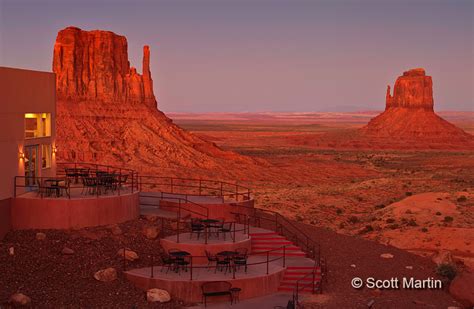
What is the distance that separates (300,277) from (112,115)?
5230 centimetres

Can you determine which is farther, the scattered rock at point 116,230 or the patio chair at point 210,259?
the scattered rock at point 116,230

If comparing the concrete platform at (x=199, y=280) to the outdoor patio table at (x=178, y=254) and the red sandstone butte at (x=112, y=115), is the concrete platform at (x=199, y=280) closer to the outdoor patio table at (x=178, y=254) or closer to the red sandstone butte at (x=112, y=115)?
the outdoor patio table at (x=178, y=254)

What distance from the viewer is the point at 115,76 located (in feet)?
238

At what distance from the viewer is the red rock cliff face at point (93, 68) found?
6975 cm

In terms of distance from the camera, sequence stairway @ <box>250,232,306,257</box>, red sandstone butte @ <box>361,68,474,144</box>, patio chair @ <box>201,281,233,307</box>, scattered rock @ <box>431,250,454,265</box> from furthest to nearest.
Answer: red sandstone butte @ <box>361,68,474,144</box> < scattered rock @ <box>431,250,454,265</box> < stairway @ <box>250,232,306,257</box> < patio chair @ <box>201,281,233,307</box>

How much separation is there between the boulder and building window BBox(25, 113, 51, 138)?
59.8 ft

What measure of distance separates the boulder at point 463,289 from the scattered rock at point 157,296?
34.2 ft

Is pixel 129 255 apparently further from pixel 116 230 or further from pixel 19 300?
pixel 19 300

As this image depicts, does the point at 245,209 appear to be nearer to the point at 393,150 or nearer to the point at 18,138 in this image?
the point at 18,138

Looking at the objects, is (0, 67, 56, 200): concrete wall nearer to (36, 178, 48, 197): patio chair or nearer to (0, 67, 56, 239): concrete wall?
(0, 67, 56, 239): concrete wall

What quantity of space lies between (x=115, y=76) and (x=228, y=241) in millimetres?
53537

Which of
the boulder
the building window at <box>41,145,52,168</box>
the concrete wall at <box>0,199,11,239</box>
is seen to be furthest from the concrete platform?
the building window at <box>41,145,52,168</box>

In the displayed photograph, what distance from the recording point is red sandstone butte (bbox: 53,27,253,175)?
6400 cm

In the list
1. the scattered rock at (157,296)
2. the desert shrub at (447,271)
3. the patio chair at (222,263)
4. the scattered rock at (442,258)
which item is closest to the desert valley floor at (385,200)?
the scattered rock at (442,258)
